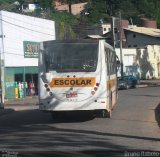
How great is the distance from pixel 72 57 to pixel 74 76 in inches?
29.9

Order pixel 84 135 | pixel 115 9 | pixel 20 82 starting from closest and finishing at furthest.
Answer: pixel 84 135
pixel 20 82
pixel 115 9

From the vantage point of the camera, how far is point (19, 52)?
159 feet

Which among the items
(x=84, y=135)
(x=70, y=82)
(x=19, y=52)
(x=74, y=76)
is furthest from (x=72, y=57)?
(x=19, y=52)

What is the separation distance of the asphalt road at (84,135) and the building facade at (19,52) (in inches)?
909

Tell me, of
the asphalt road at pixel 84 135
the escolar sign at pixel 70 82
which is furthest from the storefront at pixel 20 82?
the escolar sign at pixel 70 82

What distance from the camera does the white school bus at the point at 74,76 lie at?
20.3 metres

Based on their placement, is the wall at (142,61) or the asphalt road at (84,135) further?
the wall at (142,61)

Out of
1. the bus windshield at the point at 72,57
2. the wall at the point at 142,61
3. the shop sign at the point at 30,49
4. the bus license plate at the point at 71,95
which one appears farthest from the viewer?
the wall at the point at 142,61

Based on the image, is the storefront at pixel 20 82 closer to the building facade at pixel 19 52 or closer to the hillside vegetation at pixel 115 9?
the building facade at pixel 19 52

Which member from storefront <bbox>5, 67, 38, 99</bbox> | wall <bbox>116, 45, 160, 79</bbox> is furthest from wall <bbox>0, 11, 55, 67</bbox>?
wall <bbox>116, 45, 160, 79</bbox>

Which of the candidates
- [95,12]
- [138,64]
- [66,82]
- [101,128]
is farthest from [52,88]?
[95,12]

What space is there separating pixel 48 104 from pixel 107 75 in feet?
8.34

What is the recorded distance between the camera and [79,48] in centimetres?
2091

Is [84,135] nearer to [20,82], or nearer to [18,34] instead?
[20,82]
